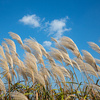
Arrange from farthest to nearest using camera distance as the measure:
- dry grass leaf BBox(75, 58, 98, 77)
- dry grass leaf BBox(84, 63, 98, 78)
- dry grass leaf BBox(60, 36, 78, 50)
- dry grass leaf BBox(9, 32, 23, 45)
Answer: dry grass leaf BBox(9, 32, 23, 45) → dry grass leaf BBox(60, 36, 78, 50) → dry grass leaf BBox(75, 58, 98, 77) → dry grass leaf BBox(84, 63, 98, 78)

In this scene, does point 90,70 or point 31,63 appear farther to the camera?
point 90,70

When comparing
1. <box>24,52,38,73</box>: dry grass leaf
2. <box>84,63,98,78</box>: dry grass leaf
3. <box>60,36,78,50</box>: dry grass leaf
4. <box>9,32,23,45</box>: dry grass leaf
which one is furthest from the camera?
<box>9,32,23,45</box>: dry grass leaf

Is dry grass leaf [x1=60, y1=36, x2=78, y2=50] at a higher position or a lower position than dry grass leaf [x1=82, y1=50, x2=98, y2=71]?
higher

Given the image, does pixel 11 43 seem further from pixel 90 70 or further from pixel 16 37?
pixel 90 70

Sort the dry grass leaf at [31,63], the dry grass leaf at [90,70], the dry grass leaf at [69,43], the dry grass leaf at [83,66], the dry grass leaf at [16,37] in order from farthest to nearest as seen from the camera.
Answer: the dry grass leaf at [16,37], the dry grass leaf at [69,43], the dry grass leaf at [83,66], the dry grass leaf at [90,70], the dry grass leaf at [31,63]

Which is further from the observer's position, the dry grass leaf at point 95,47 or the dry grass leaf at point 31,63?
the dry grass leaf at point 95,47

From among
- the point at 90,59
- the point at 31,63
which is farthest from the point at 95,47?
the point at 31,63

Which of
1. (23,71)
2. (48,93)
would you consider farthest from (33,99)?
(23,71)

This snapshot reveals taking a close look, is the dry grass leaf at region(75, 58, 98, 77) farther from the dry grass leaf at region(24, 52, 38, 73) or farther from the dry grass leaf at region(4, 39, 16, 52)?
the dry grass leaf at region(4, 39, 16, 52)

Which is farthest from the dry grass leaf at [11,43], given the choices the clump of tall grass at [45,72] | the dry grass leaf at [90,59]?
the dry grass leaf at [90,59]

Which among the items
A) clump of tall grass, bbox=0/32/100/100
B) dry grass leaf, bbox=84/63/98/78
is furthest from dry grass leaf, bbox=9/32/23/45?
dry grass leaf, bbox=84/63/98/78

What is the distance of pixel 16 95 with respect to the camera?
2.51 metres

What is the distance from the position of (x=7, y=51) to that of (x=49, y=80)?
4.21ft

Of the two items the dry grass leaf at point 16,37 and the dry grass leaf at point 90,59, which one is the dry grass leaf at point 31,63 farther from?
the dry grass leaf at point 90,59
